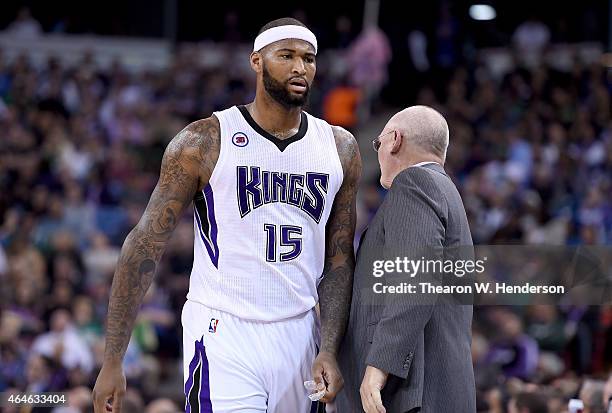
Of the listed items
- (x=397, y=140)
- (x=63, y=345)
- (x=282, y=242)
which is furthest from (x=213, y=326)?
(x=63, y=345)

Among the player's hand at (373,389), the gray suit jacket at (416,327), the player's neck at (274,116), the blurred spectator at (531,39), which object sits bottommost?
the player's hand at (373,389)

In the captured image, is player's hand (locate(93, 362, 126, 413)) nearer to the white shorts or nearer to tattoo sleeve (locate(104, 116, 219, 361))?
tattoo sleeve (locate(104, 116, 219, 361))

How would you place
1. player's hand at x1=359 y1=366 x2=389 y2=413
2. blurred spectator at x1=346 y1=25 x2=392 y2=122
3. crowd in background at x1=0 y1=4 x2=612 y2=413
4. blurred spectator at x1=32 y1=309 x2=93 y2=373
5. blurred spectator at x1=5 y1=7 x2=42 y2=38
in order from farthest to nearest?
blurred spectator at x1=5 y1=7 x2=42 y2=38
blurred spectator at x1=346 y1=25 x2=392 y2=122
blurred spectator at x1=32 y1=309 x2=93 y2=373
crowd in background at x1=0 y1=4 x2=612 y2=413
player's hand at x1=359 y1=366 x2=389 y2=413

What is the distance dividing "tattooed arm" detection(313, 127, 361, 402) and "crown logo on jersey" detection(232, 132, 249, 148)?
46 cm

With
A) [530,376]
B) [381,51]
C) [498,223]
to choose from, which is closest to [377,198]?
[498,223]

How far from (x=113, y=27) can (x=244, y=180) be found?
46.9 ft

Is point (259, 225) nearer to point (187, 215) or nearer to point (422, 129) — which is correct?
point (422, 129)

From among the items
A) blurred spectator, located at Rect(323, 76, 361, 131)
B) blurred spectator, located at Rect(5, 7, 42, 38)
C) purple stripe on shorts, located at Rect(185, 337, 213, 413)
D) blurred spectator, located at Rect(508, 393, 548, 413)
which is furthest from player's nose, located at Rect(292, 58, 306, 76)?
blurred spectator, located at Rect(5, 7, 42, 38)

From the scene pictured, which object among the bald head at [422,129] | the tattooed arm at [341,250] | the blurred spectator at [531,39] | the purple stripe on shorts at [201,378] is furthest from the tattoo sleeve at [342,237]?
the blurred spectator at [531,39]

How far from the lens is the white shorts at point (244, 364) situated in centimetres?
438

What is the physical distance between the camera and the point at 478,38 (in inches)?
701

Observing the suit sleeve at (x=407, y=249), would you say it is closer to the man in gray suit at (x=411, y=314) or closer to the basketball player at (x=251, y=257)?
the man in gray suit at (x=411, y=314)

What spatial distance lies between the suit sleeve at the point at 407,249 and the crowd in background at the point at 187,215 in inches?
65.3

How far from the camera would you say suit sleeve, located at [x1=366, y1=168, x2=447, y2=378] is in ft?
13.4
